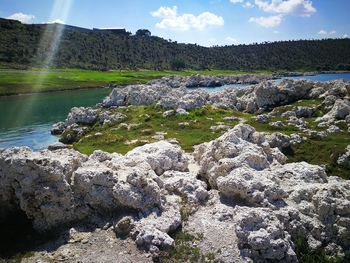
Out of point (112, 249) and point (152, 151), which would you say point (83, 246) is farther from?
point (152, 151)

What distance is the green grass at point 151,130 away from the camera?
49134 mm

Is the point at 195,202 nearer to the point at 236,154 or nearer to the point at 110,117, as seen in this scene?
the point at 236,154

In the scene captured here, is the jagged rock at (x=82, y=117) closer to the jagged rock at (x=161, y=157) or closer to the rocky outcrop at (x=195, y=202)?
the jagged rock at (x=161, y=157)

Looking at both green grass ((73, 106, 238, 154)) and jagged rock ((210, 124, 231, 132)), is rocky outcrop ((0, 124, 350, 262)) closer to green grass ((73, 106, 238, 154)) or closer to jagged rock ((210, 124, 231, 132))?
green grass ((73, 106, 238, 154))

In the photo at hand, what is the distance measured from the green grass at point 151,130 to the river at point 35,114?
38.2 ft

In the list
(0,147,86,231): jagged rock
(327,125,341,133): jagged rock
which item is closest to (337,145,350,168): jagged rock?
(327,125,341,133): jagged rock

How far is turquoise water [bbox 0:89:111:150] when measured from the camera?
6512 cm

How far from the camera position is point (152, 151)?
1332 inches

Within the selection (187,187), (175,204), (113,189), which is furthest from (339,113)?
(113,189)

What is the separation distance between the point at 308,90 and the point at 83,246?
6402cm

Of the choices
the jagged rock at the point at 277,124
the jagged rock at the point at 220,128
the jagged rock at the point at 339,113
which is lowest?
the jagged rock at the point at 220,128

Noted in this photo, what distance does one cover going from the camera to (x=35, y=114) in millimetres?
94562

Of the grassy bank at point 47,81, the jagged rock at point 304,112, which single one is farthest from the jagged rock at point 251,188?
the grassy bank at point 47,81

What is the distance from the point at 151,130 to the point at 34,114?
1997 inches
